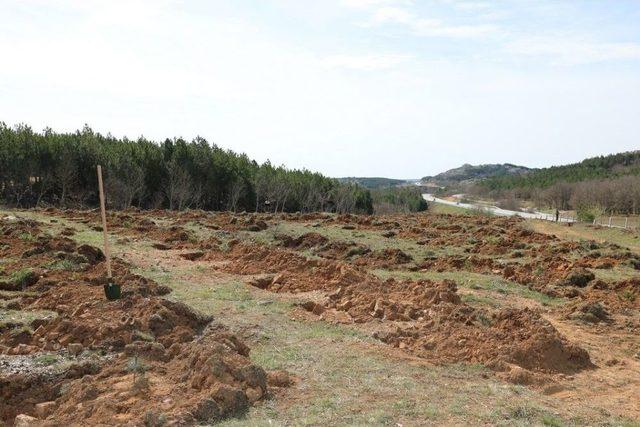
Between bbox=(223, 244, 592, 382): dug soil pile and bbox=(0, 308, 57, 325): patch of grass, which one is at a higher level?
bbox=(0, 308, 57, 325): patch of grass

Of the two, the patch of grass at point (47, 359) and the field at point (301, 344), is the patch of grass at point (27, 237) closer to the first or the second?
the field at point (301, 344)

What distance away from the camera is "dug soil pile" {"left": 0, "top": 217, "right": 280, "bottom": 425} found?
5.53 m

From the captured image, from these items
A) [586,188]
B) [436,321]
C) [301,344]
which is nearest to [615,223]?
[586,188]

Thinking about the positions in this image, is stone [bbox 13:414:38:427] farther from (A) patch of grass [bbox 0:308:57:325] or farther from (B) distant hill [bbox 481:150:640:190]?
(B) distant hill [bbox 481:150:640:190]

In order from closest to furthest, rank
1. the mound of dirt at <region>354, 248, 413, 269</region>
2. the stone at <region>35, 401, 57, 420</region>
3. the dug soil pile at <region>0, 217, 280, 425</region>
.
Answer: the dug soil pile at <region>0, 217, 280, 425</region> < the stone at <region>35, 401, 57, 420</region> < the mound of dirt at <region>354, 248, 413, 269</region>

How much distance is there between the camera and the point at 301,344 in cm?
825

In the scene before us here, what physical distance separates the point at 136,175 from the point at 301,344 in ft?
125

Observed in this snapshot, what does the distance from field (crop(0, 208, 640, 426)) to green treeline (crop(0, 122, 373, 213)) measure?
25.7 m

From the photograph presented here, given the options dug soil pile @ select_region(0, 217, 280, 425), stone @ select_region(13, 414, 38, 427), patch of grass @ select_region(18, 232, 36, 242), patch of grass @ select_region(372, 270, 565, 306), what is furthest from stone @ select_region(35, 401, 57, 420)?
patch of grass @ select_region(18, 232, 36, 242)

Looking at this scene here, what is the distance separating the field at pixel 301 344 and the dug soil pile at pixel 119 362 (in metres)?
0.02

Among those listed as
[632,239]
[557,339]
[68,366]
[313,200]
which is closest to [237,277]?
[68,366]

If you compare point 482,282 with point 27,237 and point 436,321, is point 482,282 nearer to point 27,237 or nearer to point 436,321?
point 436,321

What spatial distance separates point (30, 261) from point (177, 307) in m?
6.72

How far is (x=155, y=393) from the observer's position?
5875mm
